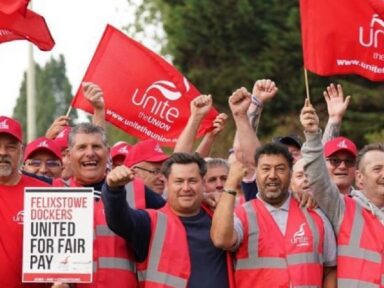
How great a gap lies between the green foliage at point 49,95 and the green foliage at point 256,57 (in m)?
62.0

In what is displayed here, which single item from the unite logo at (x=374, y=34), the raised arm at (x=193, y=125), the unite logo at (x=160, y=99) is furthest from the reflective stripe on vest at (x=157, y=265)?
the unite logo at (x=160, y=99)

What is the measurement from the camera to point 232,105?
10477 millimetres

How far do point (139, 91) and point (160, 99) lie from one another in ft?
0.76

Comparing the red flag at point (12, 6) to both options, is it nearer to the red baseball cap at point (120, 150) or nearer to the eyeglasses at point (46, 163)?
the eyeglasses at point (46, 163)

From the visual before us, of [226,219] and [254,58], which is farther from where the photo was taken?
[254,58]

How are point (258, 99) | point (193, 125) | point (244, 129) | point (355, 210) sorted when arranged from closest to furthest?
1. point (355, 210)
2. point (244, 129)
3. point (193, 125)
4. point (258, 99)

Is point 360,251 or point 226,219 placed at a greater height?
point 226,219

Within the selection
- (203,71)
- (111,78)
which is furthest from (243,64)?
(111,78)

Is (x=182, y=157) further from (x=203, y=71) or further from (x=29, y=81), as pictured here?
(x=203, y=71)

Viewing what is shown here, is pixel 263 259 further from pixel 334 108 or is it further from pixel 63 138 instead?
pixel 63 138

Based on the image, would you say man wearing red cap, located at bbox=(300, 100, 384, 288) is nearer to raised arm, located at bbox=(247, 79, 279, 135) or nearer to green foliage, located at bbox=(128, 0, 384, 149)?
raised arm, located at bbox=(247, 79, 279, 135)

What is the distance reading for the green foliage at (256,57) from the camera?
39.1 meters

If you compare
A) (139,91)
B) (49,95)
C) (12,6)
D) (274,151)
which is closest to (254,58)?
(139,91)

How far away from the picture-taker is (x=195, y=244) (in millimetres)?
9555
